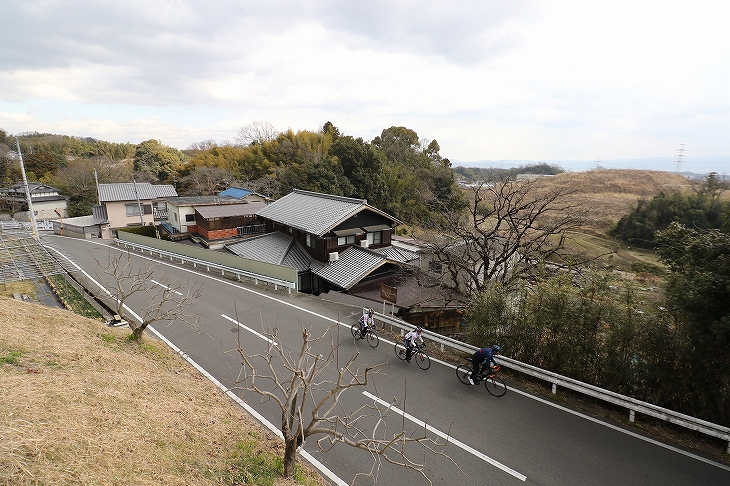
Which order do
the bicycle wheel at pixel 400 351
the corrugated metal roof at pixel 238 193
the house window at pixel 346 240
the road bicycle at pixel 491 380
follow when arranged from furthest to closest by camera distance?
the corrugated metal roof at pixel 238 193 < the house window at pixel 346 240 < the bicycle wheel at pixel 400 351 < the road bicycle at pixel 491 380

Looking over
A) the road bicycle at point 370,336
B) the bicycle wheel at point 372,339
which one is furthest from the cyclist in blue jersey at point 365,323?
the bicycle wheel at point 372,339

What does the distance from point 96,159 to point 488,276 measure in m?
60.4

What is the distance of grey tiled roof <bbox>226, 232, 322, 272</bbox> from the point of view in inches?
865

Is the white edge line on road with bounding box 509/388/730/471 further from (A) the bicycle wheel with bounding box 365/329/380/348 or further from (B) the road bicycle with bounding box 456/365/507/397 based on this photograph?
(A) the bicycle wheel with bounding box 365/329/380/348

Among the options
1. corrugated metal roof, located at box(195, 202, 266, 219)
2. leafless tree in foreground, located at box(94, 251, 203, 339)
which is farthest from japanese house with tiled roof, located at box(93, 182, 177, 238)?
leafless tree in foreground, located at box(94, 251, 203, 339)

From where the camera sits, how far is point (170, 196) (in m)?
38.5

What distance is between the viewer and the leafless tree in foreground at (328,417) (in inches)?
205

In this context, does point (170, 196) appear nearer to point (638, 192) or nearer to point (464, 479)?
point (464, 479)

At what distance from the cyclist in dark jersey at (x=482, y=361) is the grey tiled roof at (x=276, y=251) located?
13320 millimetres

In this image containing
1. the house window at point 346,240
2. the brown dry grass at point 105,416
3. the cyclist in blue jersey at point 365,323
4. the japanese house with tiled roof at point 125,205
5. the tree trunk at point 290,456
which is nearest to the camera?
the brown dry grass at point 105,416

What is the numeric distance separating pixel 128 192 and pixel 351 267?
31189mm

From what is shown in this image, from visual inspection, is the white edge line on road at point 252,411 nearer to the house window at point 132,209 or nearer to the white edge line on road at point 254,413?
the white edge line on road at point 254,413

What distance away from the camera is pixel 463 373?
1020 cm

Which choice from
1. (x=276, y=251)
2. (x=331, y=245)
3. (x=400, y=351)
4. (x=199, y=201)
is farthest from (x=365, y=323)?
(x=199, y=201)
